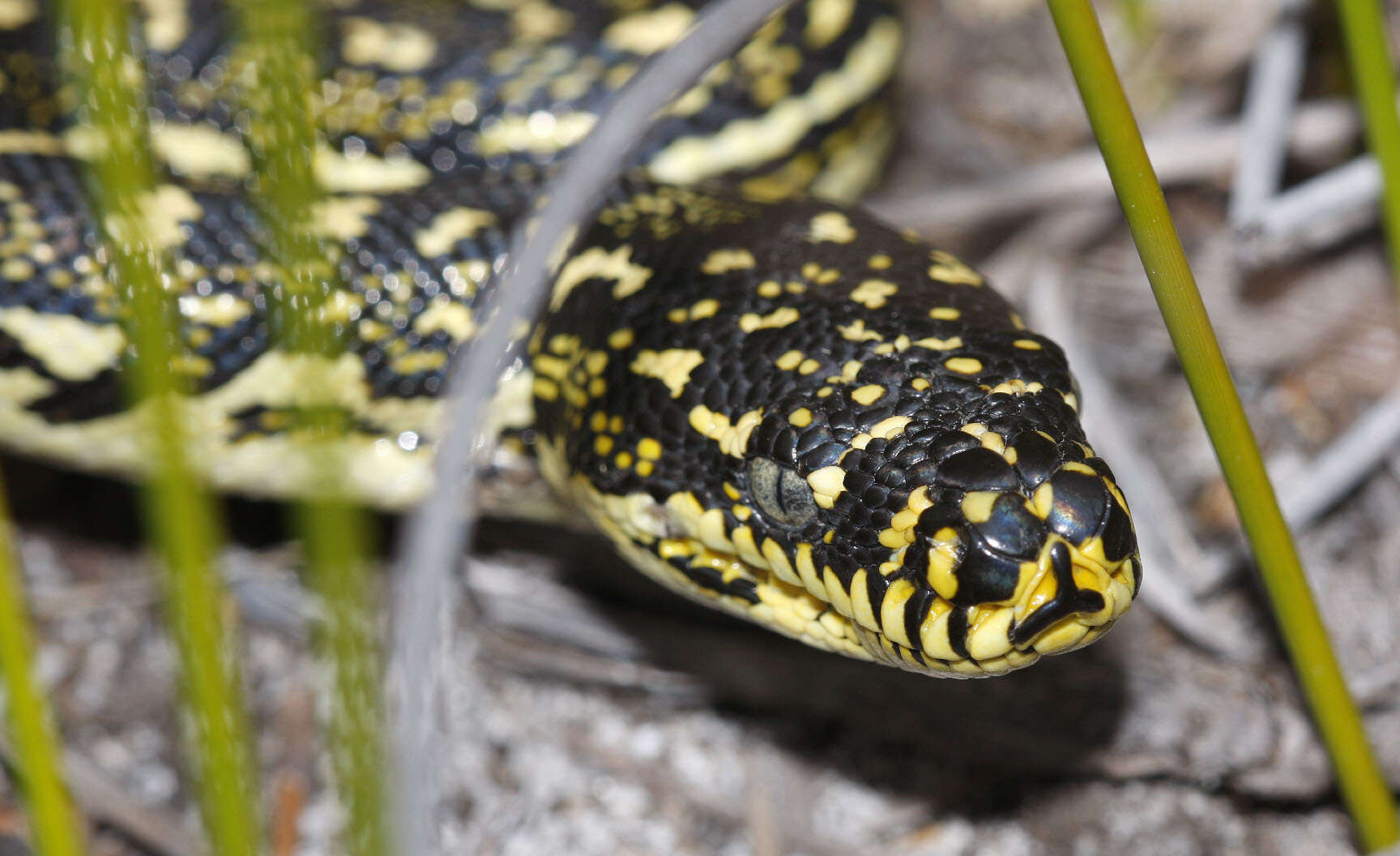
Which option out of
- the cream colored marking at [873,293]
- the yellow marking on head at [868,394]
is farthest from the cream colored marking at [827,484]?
the cream colored marking at [873,293]

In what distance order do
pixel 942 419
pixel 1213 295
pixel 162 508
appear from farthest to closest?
1. pixel 1213 295
2. pixel 942 419
3. pixel 162 508

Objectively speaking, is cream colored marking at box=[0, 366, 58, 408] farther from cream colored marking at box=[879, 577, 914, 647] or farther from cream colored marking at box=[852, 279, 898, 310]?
cream colored marking at box=[879, 577, 914, 647]

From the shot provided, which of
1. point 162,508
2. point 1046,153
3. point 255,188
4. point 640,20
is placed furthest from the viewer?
point 1046,153

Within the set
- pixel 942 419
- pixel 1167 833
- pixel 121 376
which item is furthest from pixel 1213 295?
pixel 121 376

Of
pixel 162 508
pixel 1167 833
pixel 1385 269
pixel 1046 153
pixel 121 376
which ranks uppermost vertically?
pixel 162 508

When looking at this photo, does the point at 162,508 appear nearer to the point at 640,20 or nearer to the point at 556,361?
the point at 556,361

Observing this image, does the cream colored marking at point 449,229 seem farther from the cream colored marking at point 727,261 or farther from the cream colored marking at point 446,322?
the cream colored marking at point 727,261

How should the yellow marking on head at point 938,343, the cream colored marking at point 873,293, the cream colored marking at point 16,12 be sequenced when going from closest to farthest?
the yellow marking on head at point 938,343 < the cream colored marking at point 873,293 < the cream colored marking at point 16,12
